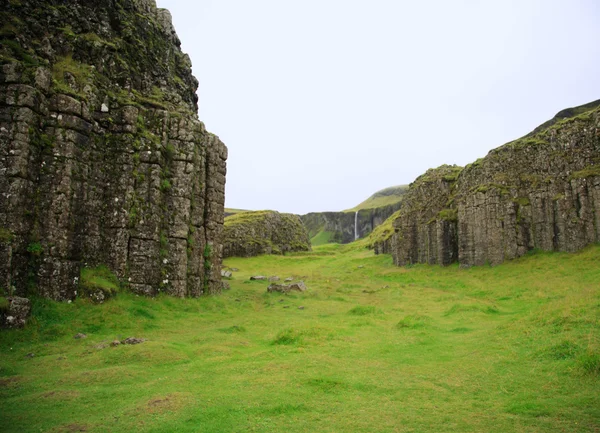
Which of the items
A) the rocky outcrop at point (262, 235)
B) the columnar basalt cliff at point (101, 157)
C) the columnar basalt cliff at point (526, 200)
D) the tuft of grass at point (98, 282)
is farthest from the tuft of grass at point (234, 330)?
the rocky outcrop at point (262, 235)

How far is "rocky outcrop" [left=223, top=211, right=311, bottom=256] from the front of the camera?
196 ft

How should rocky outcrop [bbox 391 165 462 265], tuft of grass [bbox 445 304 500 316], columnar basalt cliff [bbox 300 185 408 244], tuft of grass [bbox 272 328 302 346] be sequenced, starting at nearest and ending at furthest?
tuft of grass [bbox 272 328 302 346] < tuft of grass [bbox 445 304 500 316] < rocky outcrop [bbox 391 165 462 265] < columnar basalt cliff [bbox 300 185 408 244]

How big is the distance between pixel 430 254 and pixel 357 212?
310ft

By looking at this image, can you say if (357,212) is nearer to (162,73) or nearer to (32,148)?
(162,73)

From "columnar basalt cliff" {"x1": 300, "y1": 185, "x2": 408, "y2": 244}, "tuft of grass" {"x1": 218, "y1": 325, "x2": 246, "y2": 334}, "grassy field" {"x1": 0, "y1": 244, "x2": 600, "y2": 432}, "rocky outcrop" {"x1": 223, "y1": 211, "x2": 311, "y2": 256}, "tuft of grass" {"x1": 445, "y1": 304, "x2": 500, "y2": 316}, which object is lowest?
"tuft of grass" {"x1": 218, "y1": 325, "x2": 246, "y2": 334}

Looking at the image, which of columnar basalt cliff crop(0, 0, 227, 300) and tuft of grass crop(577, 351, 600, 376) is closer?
tuft of grass crop(577, 351, 600, 376)

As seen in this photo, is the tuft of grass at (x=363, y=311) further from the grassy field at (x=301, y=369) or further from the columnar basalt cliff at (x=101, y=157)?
the columnar basalt cliff at (x=101, y=157)

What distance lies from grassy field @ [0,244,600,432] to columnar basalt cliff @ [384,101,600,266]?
10252mm

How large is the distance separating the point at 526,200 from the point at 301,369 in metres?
32.3

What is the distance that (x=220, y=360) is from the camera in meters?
14.2

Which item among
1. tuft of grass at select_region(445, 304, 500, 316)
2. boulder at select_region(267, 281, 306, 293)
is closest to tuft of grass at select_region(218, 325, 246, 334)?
tuft of grass at select_region(445, 304, 500, 316)

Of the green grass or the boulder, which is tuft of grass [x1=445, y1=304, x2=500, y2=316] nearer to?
the boulder

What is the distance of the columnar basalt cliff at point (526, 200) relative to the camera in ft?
110

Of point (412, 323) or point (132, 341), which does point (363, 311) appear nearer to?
point (412, 323)
